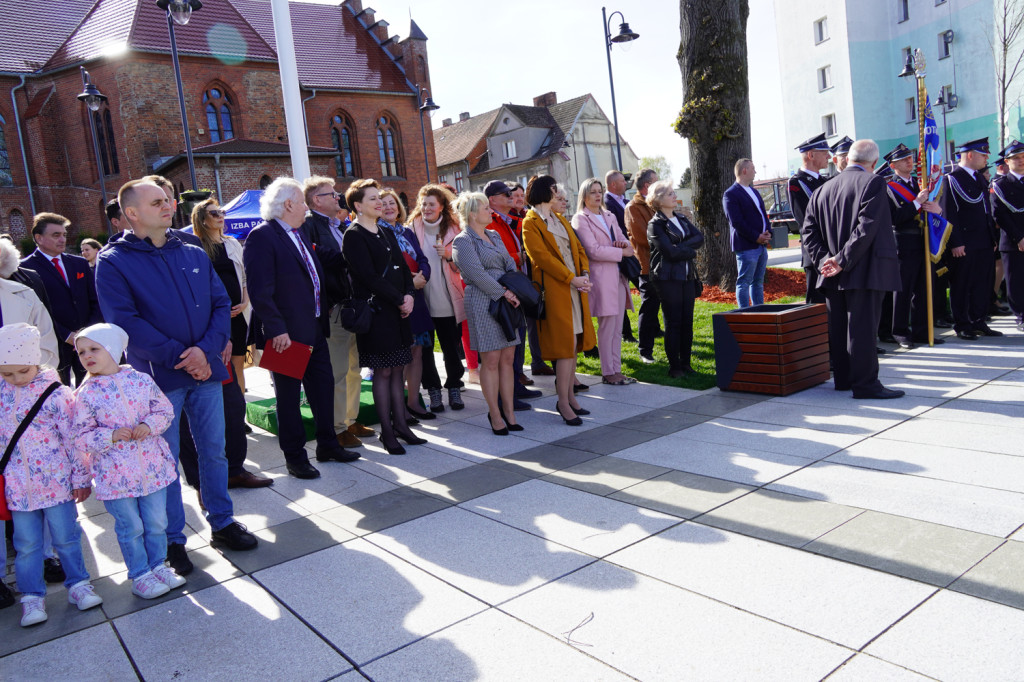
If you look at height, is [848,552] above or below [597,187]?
below

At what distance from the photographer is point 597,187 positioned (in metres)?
7.78

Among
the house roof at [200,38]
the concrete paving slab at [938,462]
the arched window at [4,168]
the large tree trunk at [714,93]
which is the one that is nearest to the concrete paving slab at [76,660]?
the concrete paving slab at [938,462]

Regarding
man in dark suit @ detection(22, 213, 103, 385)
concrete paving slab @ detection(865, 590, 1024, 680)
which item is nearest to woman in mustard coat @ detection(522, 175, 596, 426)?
concrete paving slab @ detection(865, 590, 1024, 680)

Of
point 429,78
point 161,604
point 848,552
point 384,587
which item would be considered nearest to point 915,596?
point 848,552

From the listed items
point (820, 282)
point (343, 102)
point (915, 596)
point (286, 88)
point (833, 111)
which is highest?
point (343, 102)

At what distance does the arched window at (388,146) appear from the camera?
144 ft

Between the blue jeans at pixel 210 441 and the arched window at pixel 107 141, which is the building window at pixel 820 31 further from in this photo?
the blue jeans at pixel 210 441

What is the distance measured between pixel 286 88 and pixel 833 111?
→ 1484 inches

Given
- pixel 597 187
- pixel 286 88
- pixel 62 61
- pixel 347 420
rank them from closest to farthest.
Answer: pixel 347 420
pixel 597 187
pixel 286 88
pixel 62 61

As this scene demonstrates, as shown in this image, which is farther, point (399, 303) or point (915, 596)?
point (399, 303)

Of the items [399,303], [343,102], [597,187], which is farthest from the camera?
[343,102]

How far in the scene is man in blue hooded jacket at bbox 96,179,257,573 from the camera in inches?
157

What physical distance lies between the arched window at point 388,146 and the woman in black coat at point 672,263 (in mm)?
37973

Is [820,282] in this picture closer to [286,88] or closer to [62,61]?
[286,88]
